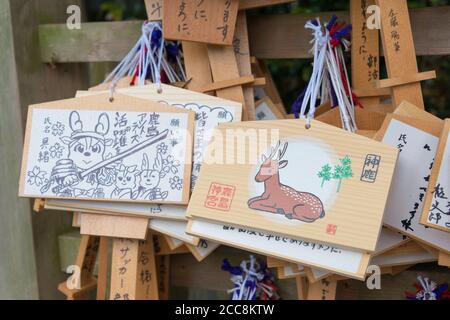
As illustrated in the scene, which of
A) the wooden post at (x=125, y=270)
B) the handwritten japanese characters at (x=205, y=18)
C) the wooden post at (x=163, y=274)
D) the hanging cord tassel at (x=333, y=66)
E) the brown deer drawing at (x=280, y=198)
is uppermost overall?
the handwritten japanese characters at (x=205, y=18)

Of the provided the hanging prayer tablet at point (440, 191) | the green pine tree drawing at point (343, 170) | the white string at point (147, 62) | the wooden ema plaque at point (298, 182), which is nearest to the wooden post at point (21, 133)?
the white string at point (147, 62)

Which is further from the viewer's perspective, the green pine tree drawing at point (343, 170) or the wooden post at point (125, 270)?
the wooden post at point (125, 270)

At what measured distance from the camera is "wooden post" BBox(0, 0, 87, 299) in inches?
53.2

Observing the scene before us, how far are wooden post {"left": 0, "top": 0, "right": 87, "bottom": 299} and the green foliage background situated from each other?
2.26 ft

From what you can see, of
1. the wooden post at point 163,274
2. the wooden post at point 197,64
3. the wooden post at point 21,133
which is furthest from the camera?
the wooden post at point 163,274

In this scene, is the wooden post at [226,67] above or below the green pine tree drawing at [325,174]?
above

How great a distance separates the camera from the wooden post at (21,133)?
4.43 ft

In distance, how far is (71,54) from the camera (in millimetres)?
1367

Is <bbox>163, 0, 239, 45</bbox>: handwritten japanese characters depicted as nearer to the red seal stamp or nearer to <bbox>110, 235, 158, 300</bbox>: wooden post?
the red seal stamp

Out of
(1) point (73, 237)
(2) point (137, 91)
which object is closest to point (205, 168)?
(2) point (137, 91)

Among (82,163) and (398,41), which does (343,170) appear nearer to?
(398,41)

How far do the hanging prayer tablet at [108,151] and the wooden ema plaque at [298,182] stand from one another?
0.10m

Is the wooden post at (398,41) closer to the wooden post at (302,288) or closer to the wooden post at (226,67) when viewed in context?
the wooden post at (226,67)

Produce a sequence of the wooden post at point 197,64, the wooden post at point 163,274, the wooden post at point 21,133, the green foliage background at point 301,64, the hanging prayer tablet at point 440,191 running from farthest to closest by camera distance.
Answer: the green foliage background at point 301,64, the wooden post at point 163,274, the wooden post at point 21,133, the wooden post at point 197,64, the hanging prayer tablet at point 440,191
